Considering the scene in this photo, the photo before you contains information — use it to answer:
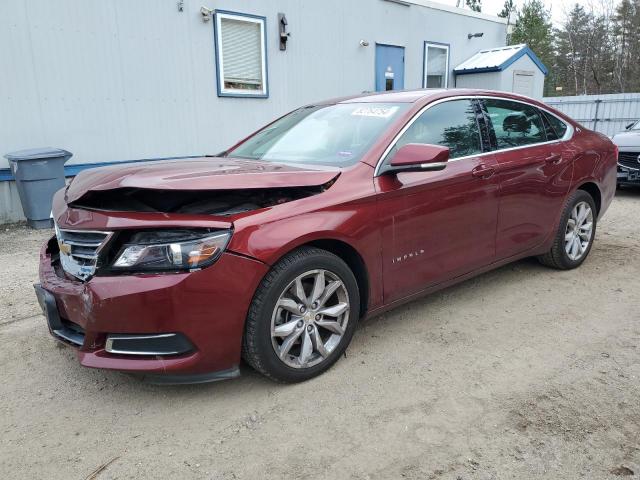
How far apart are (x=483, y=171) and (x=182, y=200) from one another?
7.05 ft

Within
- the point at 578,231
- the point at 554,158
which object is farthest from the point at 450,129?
the point at 578,231

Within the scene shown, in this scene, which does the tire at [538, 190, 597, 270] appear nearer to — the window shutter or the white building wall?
the white building wall

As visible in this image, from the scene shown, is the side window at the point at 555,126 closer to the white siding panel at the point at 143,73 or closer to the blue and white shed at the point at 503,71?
the white siding panel at the point at 143,73

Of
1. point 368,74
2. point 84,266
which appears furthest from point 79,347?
point 368,74

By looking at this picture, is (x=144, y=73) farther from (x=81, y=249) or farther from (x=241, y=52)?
(x=81, y=249)

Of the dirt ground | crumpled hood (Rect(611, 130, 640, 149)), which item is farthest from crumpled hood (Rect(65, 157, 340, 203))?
crumpled hood (Rect(611, 130, 640, 149))

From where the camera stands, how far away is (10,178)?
6.99m

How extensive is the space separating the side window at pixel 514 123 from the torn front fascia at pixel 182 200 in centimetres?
200

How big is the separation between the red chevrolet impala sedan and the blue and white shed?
31.3 feet

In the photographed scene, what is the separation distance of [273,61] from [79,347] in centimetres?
776

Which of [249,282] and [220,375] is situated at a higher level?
[249,282]

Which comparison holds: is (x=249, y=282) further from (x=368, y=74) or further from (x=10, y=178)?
(x=368, y=74)

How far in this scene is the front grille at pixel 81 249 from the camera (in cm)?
249

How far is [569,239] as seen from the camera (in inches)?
183
